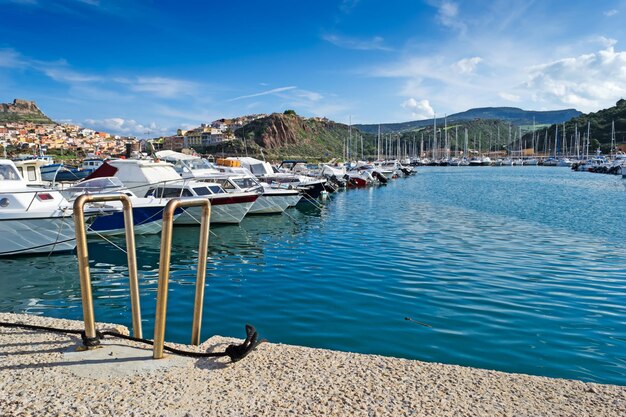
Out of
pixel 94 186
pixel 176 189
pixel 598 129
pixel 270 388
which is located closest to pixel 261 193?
pixel 176 189

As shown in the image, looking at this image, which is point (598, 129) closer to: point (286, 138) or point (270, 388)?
point (286, 138)

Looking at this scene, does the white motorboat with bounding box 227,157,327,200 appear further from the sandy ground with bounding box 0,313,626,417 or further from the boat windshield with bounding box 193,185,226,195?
the sandy ground with bounding box 0,313,626,417

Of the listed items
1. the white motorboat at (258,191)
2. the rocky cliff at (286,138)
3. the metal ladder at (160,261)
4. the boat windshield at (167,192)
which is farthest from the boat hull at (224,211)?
the rocky cliff at (286,138)

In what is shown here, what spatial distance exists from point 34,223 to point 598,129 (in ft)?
614

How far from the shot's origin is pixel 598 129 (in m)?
162

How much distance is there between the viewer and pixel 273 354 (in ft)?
19.5

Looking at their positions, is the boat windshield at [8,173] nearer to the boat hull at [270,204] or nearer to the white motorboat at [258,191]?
the white motorboat at [258,191]

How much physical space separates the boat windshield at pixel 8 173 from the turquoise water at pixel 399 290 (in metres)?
3.89

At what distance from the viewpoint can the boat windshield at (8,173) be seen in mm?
17047

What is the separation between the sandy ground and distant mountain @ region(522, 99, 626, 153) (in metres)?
166

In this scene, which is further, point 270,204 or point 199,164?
point 199,164

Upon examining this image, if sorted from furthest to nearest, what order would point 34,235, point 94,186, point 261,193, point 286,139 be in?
point 286,139, point 261,193, point 94,186, point 34,235

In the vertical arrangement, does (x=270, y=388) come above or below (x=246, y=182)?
below

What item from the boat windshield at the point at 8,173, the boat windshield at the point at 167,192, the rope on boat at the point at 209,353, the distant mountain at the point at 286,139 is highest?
the distant mountain at the point at 286,139
